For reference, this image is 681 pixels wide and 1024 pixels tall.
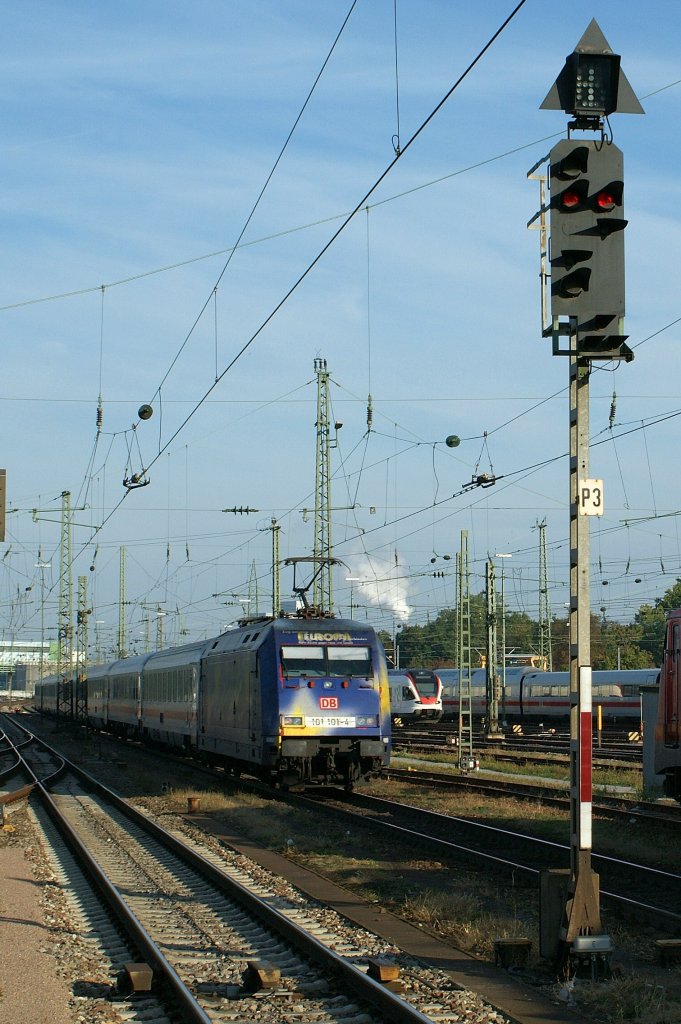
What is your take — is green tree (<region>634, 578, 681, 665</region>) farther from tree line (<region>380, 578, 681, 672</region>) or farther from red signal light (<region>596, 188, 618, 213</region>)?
red signal light (<region>596, 188, 618, 213</region>)

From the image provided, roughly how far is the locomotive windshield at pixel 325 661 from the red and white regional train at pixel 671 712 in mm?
6681

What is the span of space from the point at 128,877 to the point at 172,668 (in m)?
23.0

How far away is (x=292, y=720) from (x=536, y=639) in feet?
339

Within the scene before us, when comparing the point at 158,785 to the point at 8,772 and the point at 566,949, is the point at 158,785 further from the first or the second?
the point at 566,949

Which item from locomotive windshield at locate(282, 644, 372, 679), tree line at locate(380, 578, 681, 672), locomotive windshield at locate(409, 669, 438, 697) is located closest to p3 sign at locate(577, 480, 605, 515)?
locomotive windshield at locate(282, 644, 372, 679)

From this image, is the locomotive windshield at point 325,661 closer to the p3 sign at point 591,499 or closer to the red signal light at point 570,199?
the p3 sign at point 591,499

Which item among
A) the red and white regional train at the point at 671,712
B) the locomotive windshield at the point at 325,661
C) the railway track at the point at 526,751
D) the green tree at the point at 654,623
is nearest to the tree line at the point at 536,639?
the green tree at the point at 654,623

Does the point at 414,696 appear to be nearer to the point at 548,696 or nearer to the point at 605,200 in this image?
the point at 548,696

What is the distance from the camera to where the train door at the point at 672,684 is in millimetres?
17266

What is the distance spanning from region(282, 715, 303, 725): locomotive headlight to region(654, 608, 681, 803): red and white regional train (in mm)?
6864

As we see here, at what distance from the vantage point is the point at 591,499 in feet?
31.5

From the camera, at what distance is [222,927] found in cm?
1152

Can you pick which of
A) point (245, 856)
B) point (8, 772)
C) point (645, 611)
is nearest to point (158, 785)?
point (8, 772)

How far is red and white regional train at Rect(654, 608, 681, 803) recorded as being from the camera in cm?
1727
